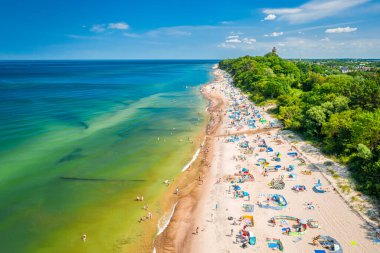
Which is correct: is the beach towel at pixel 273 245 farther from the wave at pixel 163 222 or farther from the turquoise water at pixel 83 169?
the turquoise water at pixel 83 169

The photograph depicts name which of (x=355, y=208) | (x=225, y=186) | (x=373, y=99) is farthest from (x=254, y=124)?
(x=355, y=208)

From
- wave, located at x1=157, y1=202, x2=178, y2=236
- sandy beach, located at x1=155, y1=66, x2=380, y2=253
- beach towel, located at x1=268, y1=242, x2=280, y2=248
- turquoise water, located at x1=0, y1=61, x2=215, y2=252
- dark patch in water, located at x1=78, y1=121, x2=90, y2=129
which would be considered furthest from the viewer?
dark patch in water, located at x1=78, y1=121, x2=90, y2=129

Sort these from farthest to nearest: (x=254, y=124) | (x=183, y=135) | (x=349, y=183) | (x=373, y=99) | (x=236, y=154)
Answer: (x=254, y=124)
(x=183, y=135)
(x=373, y=99)
(x=236, y=154)
(x=349, y=183)

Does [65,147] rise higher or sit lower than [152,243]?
higher

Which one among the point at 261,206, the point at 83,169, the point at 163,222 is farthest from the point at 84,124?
the point at 261,206

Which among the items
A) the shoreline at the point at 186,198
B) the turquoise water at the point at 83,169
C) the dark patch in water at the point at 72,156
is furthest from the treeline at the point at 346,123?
the dark patch in water at the point at 72,156

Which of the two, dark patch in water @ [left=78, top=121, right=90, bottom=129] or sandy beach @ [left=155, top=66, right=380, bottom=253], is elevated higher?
dark patch in water @ [left=78, top=121, right=90, bottom=129]

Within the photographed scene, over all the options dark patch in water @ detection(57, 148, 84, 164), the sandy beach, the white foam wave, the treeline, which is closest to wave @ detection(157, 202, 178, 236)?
the white foam wave

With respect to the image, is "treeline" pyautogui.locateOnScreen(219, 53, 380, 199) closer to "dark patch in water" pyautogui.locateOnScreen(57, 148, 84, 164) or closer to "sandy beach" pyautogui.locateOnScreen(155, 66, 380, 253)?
"sandy beach" pyautogui.locateOnScreen(155, 66, 380, 253)

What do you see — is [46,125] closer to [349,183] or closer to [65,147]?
[65,147]
